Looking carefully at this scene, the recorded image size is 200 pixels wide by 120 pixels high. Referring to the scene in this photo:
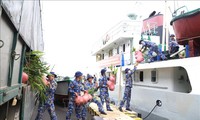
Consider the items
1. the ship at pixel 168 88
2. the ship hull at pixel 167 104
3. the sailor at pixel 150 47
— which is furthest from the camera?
the sailor at pixel 150 47

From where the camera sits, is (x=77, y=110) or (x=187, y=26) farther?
(x=187, y=26)

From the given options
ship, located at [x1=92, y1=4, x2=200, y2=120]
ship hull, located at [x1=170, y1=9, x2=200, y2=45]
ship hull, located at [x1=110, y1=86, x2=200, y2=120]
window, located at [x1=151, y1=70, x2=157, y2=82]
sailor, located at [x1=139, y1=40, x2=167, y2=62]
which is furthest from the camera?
window, located at [x1=151, y1=70, x2=157, y2=82]

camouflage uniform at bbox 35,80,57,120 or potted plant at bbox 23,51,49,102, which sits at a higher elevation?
potted plant at bbox 23,51,49,102

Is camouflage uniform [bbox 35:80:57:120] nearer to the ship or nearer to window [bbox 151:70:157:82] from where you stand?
the ship

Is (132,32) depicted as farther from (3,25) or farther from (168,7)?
(3,25)

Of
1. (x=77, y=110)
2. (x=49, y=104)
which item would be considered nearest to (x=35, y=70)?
(x=49, y=104)

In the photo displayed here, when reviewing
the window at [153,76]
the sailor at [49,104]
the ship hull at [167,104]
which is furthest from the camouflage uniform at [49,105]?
the window at [153,76]

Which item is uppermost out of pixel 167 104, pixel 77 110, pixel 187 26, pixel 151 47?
pixel 187 26

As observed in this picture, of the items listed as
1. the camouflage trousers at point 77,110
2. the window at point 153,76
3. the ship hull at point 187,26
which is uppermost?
the ship hull at point 187,26

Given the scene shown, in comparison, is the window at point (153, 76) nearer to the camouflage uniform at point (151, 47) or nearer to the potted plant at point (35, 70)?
the camouflage uniform at point (151, 47)

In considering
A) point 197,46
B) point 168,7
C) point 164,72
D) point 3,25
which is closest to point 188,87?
point 164,72

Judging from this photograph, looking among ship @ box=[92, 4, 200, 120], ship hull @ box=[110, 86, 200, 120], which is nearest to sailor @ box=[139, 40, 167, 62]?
ship @ box=[92, 4, 200, 120]

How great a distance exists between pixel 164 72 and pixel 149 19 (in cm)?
566

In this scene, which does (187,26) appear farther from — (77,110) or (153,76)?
(77,110)
